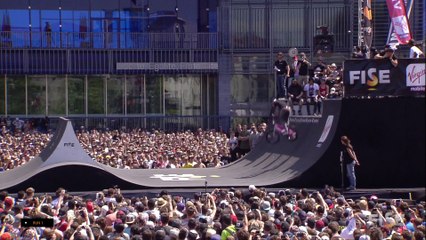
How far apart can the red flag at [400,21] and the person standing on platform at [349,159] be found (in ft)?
7.90

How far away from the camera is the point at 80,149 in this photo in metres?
18.8

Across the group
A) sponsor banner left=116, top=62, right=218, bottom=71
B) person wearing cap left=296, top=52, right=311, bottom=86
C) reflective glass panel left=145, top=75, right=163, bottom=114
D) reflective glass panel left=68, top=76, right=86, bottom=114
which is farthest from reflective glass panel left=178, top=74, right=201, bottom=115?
person wearing cap left=296, top=52, right=311, bottom=86

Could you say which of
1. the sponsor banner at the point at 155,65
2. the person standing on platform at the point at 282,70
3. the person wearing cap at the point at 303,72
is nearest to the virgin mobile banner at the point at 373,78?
the person wearing cap at the point at 303,72

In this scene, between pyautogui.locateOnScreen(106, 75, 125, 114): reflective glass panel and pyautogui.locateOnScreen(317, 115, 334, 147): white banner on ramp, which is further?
pyautogui.locateOnScreen(106, 75, 125, 114): reflective glass panel

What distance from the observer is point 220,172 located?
2181cm

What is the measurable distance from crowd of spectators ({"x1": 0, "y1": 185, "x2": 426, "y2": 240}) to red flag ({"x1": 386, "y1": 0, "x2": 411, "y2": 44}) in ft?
10.7

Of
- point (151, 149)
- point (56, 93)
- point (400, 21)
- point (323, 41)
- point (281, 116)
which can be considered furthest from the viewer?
point (56, 93)

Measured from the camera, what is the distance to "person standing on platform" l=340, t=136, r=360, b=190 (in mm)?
17906

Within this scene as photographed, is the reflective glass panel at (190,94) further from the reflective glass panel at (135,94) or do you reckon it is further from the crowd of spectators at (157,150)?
the crowd of spectators at (157,150)

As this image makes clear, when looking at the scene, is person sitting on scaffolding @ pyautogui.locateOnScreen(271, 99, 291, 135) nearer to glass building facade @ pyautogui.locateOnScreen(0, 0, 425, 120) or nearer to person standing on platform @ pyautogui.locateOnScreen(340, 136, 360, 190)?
person standing on platform @ pyautogui.locateOnScreen(340, 136, 360, 190)

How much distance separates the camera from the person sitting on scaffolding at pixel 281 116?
2206cm

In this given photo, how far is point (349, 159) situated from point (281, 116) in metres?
4.48

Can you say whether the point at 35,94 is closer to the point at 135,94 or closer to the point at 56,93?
the point at 56,93

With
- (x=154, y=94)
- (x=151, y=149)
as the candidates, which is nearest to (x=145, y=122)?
(x=154, y=94)
